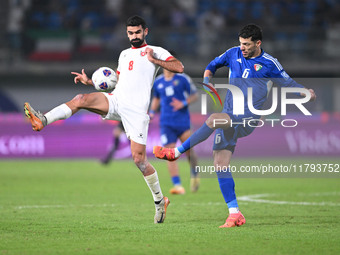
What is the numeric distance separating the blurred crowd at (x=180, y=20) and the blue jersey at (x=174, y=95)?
12.2 m

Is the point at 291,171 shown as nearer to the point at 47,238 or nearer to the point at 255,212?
the point at 255,212

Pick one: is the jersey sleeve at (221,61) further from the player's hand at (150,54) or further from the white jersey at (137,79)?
the player's hand at (150,54)

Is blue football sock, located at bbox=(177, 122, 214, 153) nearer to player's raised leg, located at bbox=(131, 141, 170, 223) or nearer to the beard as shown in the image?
player's raised leg, located at bbox=(131, 141, 170, 223)

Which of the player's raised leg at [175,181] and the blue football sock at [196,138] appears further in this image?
the player's raised leg at [175,181]

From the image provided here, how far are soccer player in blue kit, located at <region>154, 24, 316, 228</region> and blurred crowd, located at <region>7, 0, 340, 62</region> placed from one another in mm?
16876

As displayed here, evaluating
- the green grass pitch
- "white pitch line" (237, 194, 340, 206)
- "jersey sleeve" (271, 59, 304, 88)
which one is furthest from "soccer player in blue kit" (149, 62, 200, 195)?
"jersey sleeve" (271, 59, 304, 88)

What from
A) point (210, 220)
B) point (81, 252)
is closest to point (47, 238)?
point (81, 252)

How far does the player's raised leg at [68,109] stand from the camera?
7.21m

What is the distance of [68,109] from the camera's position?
7.51 meters

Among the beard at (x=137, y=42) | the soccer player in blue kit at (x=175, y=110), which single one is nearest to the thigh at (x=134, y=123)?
the beard at (x=137, y=42)

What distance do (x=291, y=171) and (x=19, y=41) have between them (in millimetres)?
13125

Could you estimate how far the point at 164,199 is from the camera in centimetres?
838

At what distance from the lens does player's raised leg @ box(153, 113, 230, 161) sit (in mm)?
7805

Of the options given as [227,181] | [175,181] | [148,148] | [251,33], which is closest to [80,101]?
[227,181]
